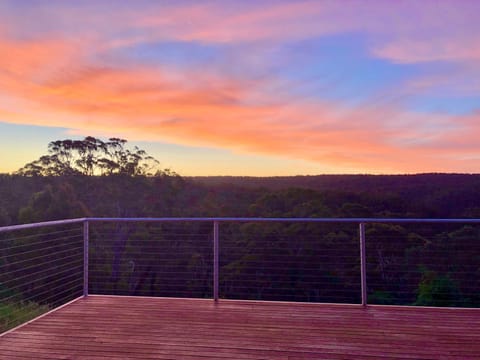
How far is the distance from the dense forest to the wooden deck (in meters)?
6.45

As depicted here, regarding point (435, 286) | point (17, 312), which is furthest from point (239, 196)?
point (17, 312)

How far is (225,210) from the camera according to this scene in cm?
1250

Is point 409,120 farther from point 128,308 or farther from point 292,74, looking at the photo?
point 128,308

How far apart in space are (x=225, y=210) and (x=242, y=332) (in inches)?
375

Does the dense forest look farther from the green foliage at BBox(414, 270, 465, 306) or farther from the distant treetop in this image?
the green foliage at BBox(414, 270, 465, 306)

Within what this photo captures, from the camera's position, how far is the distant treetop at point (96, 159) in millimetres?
13812

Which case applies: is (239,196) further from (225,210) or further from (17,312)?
(17,312)

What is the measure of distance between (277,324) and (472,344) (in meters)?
→ 1.32

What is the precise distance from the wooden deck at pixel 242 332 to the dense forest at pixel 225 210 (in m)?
6.45

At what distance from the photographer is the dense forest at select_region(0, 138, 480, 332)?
414 inches

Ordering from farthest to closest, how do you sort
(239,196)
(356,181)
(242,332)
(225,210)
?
1. (239,196)
2. (225,210)
3. (356,181)
4. (242,332)

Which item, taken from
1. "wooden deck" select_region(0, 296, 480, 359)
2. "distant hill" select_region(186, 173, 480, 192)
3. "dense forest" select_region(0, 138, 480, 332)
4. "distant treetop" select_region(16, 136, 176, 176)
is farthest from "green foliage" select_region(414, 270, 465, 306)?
"distant treetop" select_region(16, 136, 176, 176)

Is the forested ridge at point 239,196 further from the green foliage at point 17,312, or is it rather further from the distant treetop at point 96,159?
the green foliage at point 17,312

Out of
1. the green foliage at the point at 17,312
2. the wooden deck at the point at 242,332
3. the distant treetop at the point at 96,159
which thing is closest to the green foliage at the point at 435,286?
the wooden deck at the point at 242,332
